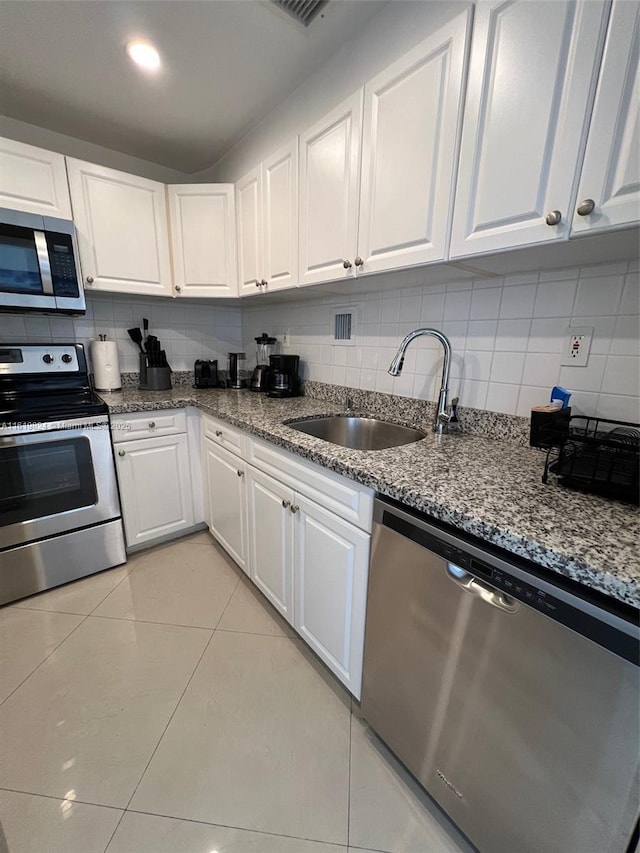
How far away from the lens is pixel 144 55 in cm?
140

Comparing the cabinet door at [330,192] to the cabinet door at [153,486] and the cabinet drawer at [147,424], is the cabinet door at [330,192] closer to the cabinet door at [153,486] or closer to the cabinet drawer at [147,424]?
the cabinet drawer at [147,424]

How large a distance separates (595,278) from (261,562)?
64.3 inches

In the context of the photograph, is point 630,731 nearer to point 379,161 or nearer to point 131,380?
point 379,161

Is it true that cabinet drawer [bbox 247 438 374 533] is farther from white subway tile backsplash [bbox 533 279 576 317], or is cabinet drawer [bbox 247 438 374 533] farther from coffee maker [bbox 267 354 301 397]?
white subway tile backsplash [bbox 533 279 576 317]

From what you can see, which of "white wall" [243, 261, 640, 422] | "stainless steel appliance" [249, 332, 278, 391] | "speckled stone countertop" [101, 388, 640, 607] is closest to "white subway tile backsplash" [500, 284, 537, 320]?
"white wall" [243, 261, 640, 422]

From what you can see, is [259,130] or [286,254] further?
[259,130]

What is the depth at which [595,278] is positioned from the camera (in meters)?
1.01

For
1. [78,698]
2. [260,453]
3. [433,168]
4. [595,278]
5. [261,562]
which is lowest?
[78,698]

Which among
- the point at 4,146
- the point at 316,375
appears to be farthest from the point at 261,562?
the point at 4,146

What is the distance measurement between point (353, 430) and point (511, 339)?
77 cm

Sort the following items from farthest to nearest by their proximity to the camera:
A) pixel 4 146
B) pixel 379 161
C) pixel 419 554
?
pixel 4 146
pixel 379 161
pixel 419 554

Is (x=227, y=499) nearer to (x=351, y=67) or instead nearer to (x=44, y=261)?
(x=44, y=261)

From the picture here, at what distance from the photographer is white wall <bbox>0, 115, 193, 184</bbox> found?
6.10ft

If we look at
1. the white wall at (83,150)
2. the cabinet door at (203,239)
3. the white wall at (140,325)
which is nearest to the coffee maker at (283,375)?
the cabinet door at (203,239)
